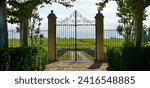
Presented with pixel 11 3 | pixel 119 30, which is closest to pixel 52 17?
pixel 119 30

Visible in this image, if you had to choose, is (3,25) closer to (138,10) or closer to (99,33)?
(138,10)

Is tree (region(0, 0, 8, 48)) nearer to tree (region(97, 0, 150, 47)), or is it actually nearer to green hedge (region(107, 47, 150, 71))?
green hedge (region(107, 47, 150, 71))

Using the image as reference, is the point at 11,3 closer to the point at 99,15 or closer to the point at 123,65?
the point at 123,65

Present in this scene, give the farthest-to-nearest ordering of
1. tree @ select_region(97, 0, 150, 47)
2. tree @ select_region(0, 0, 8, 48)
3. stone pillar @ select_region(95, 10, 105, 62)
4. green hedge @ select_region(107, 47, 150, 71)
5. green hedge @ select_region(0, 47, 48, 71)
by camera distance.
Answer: stone pillar @ select_region(95, 10, 105, 62) < tree @ select_region(97, 0, 150, 47) < tree @ select_region(0, 0, 8, 48) < green hedge @ select_region(107, 47, 150, 71) < green hedge @ select_region(0, 47, 48, 71)

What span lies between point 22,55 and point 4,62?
1486 mm

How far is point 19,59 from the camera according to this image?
14117 millimetres

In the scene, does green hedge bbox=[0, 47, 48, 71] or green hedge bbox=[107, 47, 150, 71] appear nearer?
green hedge bbox=[0, 47, 48, 71]

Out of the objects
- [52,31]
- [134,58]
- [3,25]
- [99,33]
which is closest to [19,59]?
[3,25]

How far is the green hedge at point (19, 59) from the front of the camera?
12.9m

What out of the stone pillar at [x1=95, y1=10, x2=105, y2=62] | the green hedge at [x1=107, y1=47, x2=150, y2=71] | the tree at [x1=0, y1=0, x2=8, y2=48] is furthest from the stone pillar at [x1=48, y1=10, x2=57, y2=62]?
the tree at [x1=0, y1=0, x2=8, y2=48]

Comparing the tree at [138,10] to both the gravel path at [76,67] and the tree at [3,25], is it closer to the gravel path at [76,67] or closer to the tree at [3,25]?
the gravel path at [76,67]

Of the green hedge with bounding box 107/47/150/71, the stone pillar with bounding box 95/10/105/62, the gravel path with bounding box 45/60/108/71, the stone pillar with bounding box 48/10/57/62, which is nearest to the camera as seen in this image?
the green hedge with bounding box 107/47/150/71

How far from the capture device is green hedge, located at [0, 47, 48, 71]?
42.4 ft

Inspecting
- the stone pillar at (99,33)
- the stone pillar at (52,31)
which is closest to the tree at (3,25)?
the stone pillar at (52,31)
